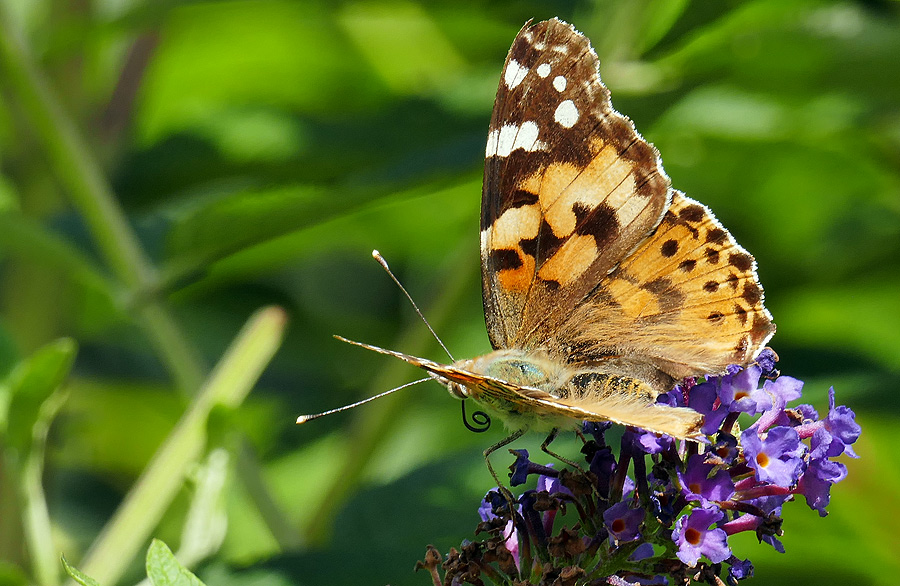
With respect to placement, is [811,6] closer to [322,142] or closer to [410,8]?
[410,8]

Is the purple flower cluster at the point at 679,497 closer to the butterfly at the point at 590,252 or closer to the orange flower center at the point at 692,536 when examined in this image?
the orange flower center at the point at 692,536

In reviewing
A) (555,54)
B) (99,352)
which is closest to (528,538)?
(555,54)

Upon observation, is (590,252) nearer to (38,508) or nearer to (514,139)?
(514,139)

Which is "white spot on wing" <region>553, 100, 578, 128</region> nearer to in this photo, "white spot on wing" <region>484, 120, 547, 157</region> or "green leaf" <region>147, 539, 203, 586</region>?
"white spot on wing" <region>484, 120, 547, 157</region>

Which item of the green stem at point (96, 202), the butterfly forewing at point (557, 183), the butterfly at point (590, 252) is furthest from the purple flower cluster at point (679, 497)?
the green stem at point (96, 202)

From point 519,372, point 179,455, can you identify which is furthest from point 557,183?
point 179,455
